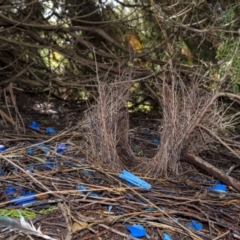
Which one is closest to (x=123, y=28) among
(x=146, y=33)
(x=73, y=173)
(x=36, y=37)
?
(x=146, y=33)

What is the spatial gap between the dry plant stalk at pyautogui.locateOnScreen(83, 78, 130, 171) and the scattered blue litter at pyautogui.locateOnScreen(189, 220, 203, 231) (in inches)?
21.7

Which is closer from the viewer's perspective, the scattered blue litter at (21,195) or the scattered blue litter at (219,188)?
the scattered blue litter at (21,195)

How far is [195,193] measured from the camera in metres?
2.13

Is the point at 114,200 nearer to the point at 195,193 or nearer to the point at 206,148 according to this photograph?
the point at 195,193

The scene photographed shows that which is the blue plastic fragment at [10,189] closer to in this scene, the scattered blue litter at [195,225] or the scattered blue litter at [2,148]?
the scattered blue litter at [2,148]

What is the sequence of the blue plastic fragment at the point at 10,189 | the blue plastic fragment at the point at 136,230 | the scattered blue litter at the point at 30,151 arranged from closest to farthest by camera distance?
the blue plastic fragment at the point at 136,230 → the blue plastic fragment at the point at 10,189 → the scattered blue litter at the point at 30,151

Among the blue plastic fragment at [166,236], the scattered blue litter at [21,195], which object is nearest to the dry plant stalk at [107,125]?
the scattered blue litter at [21,195]

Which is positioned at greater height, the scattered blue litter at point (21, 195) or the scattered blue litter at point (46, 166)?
the scattered blue litter at point (46, 166)

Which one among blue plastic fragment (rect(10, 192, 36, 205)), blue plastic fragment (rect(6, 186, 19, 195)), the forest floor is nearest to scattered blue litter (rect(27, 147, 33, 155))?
the forest floor

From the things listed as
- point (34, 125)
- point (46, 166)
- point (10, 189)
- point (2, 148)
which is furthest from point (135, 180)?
point (34, 125)

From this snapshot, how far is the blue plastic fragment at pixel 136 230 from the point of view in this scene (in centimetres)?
171

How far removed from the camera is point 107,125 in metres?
2.37

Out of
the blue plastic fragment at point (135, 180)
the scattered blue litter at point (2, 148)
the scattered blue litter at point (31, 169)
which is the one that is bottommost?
the blue plastic fragment at point (135, 180)

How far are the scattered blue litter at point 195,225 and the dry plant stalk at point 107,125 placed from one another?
55cm
